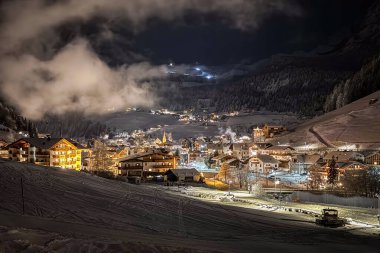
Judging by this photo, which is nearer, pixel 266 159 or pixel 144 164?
pixel 144 164

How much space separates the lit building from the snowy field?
39.8 metres

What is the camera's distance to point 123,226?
52.5 feet

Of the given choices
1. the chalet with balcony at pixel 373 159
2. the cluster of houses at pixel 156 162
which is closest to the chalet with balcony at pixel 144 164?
the cluster of houses at pixel 156 162

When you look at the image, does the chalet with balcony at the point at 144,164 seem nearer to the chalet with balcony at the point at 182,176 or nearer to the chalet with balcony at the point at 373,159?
the chalet with balcony at the point at 182,176

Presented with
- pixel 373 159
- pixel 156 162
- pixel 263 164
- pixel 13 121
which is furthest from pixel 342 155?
pixel 13 121

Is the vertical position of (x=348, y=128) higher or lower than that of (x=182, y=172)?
higher

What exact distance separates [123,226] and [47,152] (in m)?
51.3

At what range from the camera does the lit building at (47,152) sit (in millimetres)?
62956

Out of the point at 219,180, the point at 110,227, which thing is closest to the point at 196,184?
the point at 219,180

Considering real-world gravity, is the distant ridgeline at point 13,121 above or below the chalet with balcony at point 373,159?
above

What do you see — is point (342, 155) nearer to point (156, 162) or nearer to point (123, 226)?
point (156, 162)

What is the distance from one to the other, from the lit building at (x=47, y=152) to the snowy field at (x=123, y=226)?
131 ft

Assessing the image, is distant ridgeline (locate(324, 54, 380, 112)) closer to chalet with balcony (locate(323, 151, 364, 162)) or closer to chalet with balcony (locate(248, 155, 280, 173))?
chalet with balcony (locate(248, 155, 280, 173))

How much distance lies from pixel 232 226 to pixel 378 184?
3058cm
